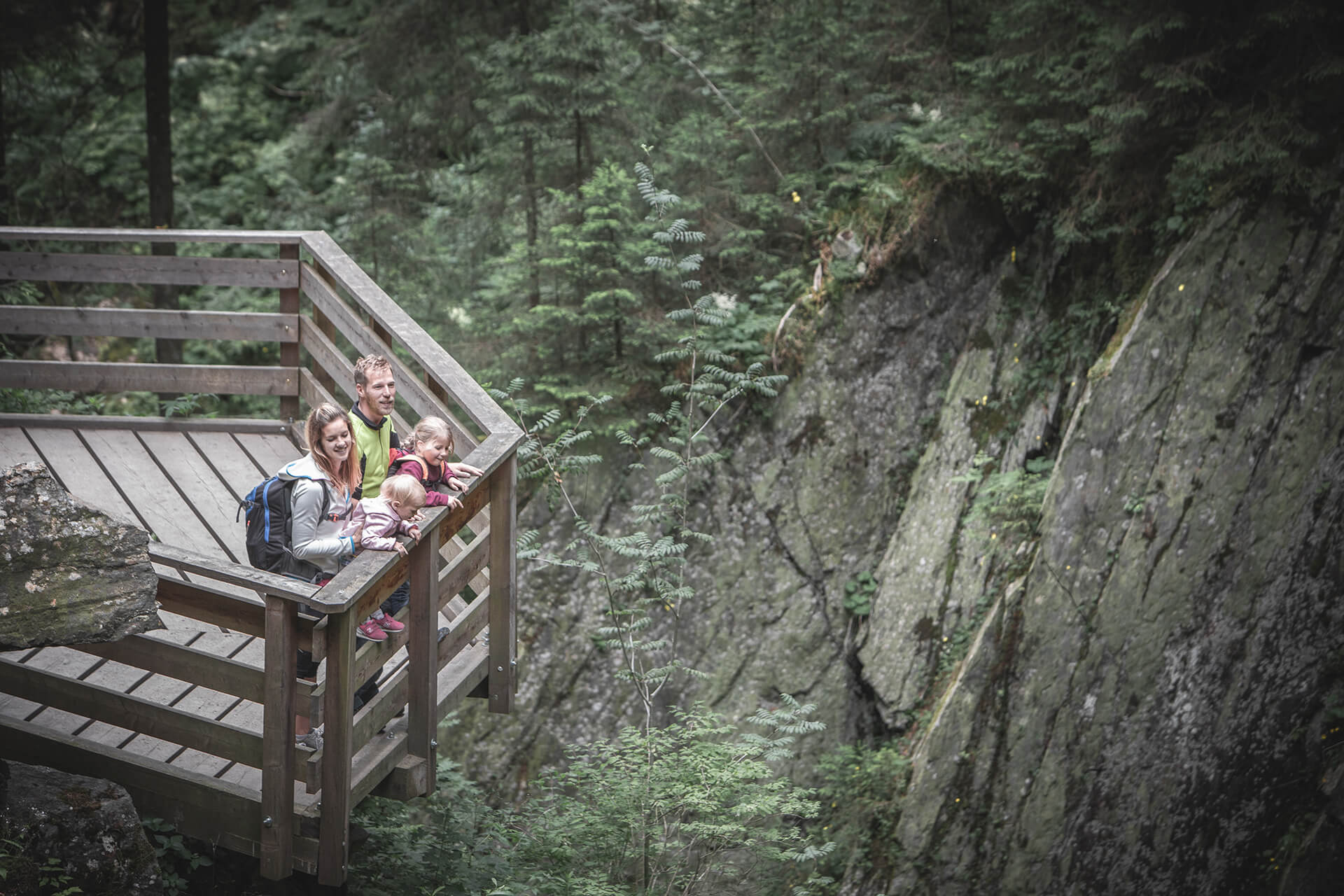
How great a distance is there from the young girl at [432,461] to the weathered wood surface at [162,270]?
8.85 feet

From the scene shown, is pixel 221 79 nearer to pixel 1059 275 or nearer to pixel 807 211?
pixel 807 211

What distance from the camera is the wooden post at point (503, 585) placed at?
485cm

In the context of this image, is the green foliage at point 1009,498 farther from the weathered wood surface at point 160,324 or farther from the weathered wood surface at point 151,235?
the weathered wood surface at point 151,235

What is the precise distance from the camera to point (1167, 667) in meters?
7.52

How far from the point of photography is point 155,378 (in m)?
6.63

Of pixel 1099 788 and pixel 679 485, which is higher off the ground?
pixel 679 485

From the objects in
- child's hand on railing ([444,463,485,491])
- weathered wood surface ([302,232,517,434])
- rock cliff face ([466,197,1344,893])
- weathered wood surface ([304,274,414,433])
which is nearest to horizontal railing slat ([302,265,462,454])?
weathered wood surface ([304,274,414,433])

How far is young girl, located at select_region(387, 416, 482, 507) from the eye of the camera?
4438mm

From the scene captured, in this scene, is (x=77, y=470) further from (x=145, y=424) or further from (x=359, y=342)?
→ (x=359, y=342)

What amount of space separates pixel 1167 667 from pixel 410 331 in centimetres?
→ 641

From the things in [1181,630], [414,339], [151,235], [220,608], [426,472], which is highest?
[151,235]

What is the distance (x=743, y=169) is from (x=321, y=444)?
726cm

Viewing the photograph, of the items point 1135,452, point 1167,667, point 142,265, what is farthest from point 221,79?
point 1167,667

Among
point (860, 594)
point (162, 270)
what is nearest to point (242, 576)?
point (162, 270)
